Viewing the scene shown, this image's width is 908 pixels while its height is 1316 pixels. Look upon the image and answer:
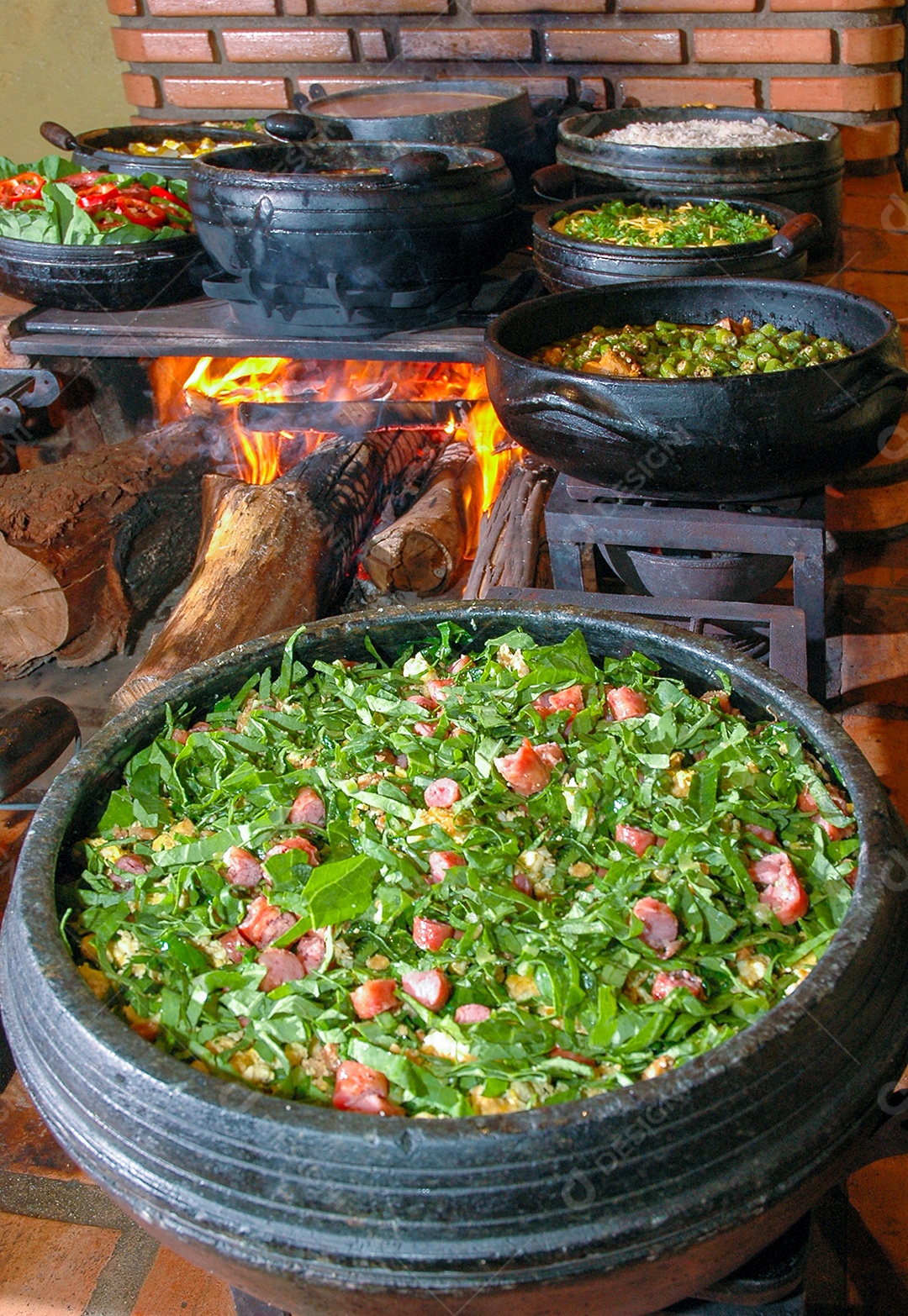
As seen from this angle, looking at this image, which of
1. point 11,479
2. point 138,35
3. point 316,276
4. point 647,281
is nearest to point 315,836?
point 647,281

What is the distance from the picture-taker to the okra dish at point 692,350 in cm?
224

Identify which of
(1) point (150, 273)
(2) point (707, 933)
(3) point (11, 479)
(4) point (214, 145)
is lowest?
(3) point (11, 479)

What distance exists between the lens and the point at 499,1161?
91 cm

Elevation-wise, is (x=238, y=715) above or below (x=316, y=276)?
below

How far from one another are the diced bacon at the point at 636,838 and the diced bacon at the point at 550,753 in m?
0.16

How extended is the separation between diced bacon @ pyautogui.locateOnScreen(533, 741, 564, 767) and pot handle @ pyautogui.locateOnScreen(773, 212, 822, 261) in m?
1.65

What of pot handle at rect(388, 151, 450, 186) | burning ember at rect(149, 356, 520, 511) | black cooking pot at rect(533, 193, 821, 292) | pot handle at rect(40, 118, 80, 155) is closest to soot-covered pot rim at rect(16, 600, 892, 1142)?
black cooking pot at rect(533, 193, 821, 292)

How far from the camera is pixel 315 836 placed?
4.55ft

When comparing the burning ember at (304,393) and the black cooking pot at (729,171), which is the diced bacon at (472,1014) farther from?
the black cooking pot at (729,171)

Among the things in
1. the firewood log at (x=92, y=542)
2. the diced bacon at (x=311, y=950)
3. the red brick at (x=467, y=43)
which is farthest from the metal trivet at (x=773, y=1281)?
the red brick at (x=467, y=43)

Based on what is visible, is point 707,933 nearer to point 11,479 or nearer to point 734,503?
point 734,503

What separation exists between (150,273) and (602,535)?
1.87 metres

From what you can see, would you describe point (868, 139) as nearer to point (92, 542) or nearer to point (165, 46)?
point (165, 46)

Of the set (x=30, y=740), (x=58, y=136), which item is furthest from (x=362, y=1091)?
(x=58, y=136)
